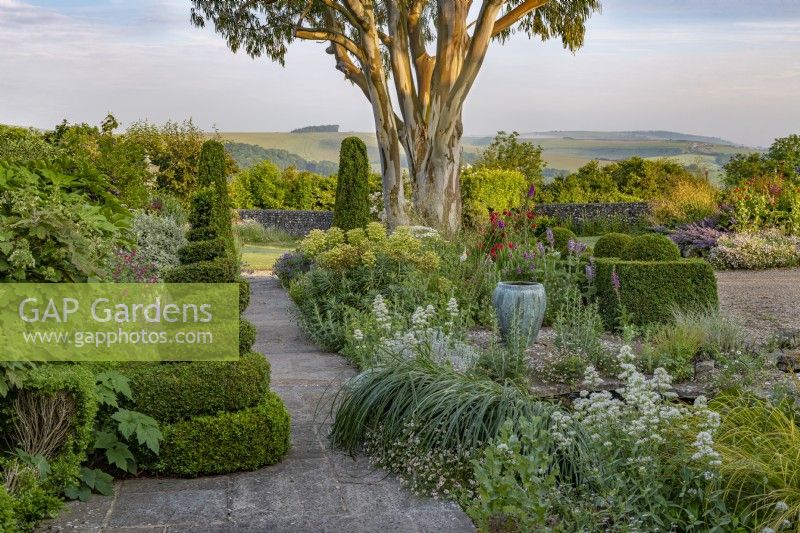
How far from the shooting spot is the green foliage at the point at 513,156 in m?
24.2

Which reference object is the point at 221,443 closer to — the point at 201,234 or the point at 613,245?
the point at 201,234

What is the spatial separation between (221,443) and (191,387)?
1.09 feet

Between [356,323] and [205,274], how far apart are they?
2103mm

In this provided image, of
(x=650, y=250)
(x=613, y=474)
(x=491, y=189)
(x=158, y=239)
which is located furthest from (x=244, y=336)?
(x=491, y=189)

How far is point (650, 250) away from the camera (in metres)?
8.61

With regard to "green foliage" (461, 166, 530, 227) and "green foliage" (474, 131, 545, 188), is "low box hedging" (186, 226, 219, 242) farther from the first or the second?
"green foliage" (474, 131, 545, 188)

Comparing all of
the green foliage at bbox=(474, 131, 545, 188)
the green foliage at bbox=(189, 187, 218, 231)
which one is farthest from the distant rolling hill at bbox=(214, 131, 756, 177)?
the green foliage at bbox=(189, 187, 218, 231)

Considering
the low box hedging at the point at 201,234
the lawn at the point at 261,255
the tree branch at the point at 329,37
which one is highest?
the tree branch at the point at 329,37

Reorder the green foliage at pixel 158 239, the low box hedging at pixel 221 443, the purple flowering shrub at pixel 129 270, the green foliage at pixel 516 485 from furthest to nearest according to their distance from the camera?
the green foliage at pixel 158 239, the purple flowering shrub at pixel 129 270, the low box hedging at pixel 221 443, the green foliage at pixel 516 485

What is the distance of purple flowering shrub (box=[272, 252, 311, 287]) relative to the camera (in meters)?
11.3

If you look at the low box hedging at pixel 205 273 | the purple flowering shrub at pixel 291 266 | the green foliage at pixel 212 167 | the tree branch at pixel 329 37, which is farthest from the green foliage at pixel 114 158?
the low box hedging at pixel 205 273

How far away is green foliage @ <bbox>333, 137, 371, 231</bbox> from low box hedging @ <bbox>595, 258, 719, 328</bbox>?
530 cm

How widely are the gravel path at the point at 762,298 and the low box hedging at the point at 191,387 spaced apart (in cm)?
512

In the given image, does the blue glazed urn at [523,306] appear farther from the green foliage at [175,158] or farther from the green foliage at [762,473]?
the green foliage at [175,158]
